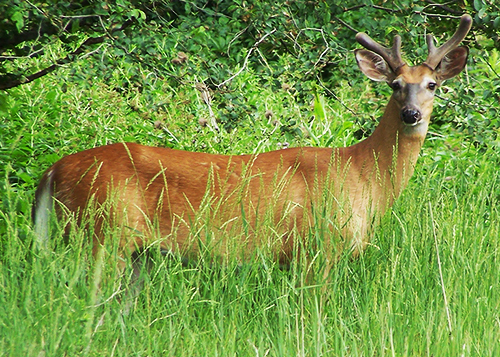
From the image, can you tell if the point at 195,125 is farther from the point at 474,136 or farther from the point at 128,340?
the point at 128,340

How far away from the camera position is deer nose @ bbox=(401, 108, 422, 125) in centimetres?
429

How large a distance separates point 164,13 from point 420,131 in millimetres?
1695

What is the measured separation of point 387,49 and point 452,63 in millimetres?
412

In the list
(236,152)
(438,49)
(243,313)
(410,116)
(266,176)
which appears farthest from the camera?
(236,152)

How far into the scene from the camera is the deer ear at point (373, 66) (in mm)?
4698

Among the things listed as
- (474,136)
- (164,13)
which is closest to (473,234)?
(474,136)

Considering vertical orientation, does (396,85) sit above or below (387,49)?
below

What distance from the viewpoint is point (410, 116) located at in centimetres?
429

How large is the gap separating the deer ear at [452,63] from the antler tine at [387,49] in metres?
0.26

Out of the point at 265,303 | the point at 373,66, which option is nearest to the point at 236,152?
the point at 373,66

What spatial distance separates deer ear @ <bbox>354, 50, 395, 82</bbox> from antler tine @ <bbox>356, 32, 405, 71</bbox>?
0.06 m

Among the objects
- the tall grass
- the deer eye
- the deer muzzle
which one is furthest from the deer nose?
the tall grass

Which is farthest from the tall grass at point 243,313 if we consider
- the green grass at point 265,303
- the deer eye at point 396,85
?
the deer eye at point 396,85

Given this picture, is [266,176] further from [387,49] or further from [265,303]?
[265,303]
